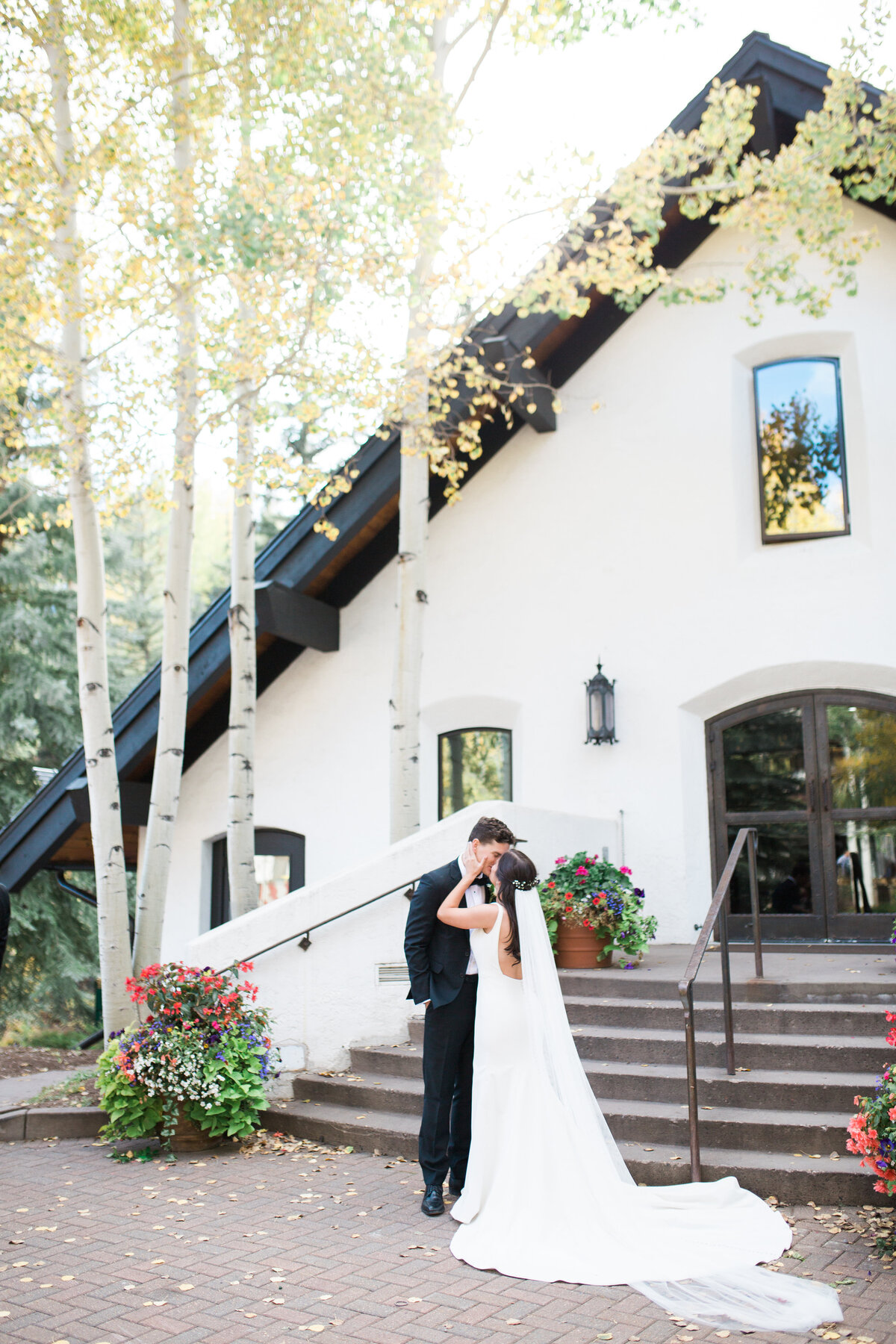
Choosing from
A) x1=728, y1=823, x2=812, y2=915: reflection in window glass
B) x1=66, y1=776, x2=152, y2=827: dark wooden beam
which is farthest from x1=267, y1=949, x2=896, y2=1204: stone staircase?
x1=66, y1=776, x2=152, y2=827: dark wooden beam

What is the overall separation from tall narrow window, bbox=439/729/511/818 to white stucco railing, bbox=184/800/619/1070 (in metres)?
3.14

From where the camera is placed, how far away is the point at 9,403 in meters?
7.65

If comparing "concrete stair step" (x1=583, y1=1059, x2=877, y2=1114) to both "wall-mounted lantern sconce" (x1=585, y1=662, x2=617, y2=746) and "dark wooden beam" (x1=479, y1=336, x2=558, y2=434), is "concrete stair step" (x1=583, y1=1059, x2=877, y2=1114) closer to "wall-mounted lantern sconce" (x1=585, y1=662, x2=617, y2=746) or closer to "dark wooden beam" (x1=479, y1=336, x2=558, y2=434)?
"wall-mounted lantern sconce" (x1=585, y1=662, x2=617, y2=746)

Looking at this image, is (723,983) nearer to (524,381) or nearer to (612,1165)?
(612,1165)

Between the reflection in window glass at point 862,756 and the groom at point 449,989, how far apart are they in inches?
188

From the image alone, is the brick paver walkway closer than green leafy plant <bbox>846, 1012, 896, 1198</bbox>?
Yes

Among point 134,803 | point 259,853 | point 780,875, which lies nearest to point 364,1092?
point 780,875

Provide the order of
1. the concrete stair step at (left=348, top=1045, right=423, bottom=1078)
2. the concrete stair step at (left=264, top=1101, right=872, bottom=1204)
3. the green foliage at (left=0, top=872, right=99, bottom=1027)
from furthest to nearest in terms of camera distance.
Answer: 1. the green foliage at (left=0, top=872, right=99, bottom=1027)
2. the concrete stair step at (left=348, top=1045, right=423, bottom=1078)
3. the concrete stair step at (left=264, top=1101, right=872, bottom=1204)

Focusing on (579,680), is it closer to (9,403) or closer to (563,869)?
(563,869)

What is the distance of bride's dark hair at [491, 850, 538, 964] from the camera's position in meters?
4.98

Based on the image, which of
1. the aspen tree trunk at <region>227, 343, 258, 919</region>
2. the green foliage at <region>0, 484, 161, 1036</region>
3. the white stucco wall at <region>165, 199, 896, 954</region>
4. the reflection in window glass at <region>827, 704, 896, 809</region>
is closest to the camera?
the aspen tree trunk at <region>227, 343, 258, 919</region>

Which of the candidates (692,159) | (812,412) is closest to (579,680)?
(812,412)

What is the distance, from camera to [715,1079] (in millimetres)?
5531

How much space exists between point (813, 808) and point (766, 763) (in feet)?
1.76
